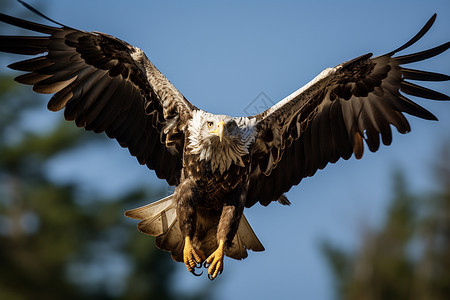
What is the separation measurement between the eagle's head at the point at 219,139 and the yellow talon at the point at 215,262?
2.66ft

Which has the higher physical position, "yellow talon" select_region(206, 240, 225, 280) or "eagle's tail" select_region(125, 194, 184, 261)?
"eagle's tail" select_region(125, 194, 184, 261)

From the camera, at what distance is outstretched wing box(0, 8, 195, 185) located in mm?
7672

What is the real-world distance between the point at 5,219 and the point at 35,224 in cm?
96

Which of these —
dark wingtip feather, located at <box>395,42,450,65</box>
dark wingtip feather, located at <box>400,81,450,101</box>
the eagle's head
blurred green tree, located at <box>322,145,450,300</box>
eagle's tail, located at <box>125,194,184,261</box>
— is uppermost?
dark wingtip feather, located at <box>395,42,450,65</box>

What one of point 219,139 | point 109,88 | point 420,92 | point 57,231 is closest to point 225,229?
point 219,139

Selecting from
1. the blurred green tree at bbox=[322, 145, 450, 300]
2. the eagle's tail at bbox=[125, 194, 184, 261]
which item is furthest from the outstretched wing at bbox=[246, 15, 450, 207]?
the blurred green tree at bbox=[322, 145, 450, 300]

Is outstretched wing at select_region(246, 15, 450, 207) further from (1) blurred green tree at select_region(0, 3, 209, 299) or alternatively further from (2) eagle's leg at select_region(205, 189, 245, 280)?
(1) blurred green tree at select_region(0, 3, 209, 299)

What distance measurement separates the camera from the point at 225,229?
24.6 ft

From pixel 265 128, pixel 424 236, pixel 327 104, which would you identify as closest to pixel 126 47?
pixel 265 128

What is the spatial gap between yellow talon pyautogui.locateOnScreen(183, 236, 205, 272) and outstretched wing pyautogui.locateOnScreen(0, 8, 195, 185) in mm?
1001

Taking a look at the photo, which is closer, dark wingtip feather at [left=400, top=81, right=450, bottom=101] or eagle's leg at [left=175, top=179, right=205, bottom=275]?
eagle's leg at [left=175, top=179, right=205, bottom=275]

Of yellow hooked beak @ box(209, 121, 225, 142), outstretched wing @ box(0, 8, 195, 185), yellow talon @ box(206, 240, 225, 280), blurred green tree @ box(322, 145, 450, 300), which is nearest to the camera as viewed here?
yellow hooked beak @ box(209, 121, 225, 142)

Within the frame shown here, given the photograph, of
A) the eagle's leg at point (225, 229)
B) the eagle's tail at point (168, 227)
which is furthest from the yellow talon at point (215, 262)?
the eagle's tail at point (168, 227)

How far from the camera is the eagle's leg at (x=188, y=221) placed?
24.4 ft
